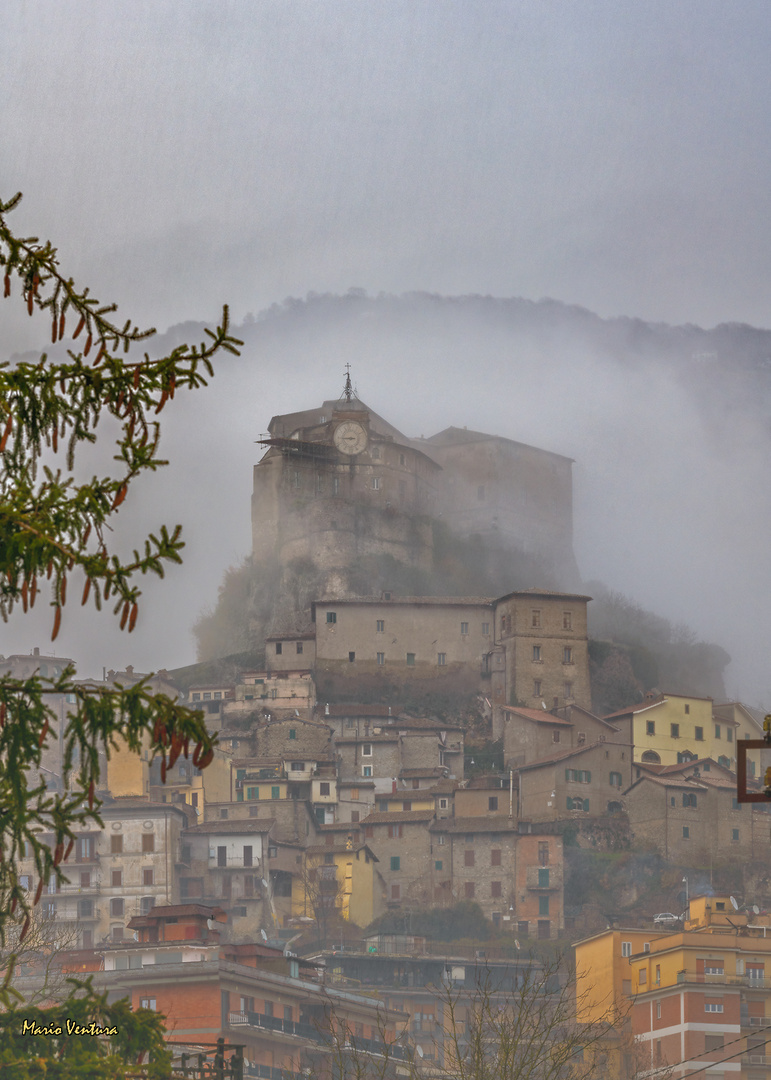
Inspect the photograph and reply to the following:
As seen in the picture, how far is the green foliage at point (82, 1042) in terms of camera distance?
6664 millimetres

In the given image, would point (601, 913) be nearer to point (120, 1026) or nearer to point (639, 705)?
point (639, 705)

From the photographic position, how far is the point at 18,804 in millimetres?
6102

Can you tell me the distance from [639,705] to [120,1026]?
72.7 metres

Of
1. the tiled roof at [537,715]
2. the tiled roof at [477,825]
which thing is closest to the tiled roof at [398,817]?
the tiled roof at [477,825]

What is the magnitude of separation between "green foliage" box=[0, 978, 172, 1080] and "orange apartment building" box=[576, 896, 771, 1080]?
39381mm

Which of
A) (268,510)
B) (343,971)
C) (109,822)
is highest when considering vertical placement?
(268,510)

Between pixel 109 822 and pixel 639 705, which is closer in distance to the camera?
pixel 109 822

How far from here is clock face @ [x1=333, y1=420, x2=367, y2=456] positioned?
97562 millimetres

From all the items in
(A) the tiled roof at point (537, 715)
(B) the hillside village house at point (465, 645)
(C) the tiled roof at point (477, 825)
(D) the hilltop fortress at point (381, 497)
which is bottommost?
(C) the tiled roof at point (477, 825)

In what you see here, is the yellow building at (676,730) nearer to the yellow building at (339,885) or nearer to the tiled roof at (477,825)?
the tiled roof at (477,825)

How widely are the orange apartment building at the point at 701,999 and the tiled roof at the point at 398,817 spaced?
1970cm

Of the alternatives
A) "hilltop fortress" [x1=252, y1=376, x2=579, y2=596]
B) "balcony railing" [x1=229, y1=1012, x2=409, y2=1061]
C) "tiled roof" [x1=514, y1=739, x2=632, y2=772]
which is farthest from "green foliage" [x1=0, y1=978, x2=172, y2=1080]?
"hilltop fortress" [x1=252, y1=376, x2=579, y2=596]

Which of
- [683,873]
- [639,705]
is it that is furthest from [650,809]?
[639,705]

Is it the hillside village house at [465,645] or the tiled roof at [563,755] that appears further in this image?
the hillside village house at [465,645]
